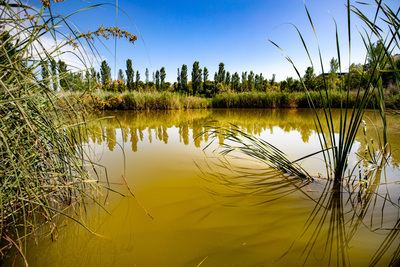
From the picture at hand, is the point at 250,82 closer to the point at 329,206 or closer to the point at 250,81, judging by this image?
the point at 250,81

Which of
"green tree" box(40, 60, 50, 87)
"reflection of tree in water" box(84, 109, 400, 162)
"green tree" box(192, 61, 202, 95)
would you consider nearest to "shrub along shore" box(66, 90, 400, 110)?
"reflection of tree in water" box(84, 109, 400, 162)

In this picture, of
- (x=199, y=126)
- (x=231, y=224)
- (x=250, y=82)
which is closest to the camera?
(x=231, y=224)

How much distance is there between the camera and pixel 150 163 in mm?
1457

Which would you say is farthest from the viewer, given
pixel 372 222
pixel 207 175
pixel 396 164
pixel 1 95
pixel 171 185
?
pixel 396 164

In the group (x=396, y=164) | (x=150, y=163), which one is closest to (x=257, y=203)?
(x=150, y=163)

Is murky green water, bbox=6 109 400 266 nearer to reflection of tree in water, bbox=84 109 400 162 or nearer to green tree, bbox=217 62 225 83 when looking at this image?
reflection of tree in water, bbox=84 109 400 162

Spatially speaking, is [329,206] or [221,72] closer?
[329,206]

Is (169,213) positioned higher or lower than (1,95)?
lower

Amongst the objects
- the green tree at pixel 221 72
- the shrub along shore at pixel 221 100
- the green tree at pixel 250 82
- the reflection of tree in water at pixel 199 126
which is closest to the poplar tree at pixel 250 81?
the green tree at pixel 250 82

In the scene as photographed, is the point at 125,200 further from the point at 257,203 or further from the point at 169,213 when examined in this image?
the point at 257,203

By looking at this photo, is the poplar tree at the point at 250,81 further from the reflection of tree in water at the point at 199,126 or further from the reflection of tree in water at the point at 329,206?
the reflection of tree in water at the point at 329,206

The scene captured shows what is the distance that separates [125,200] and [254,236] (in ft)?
2.21

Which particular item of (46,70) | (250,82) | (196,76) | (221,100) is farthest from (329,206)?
(196,76)

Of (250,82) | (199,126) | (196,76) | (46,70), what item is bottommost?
(199,126)
